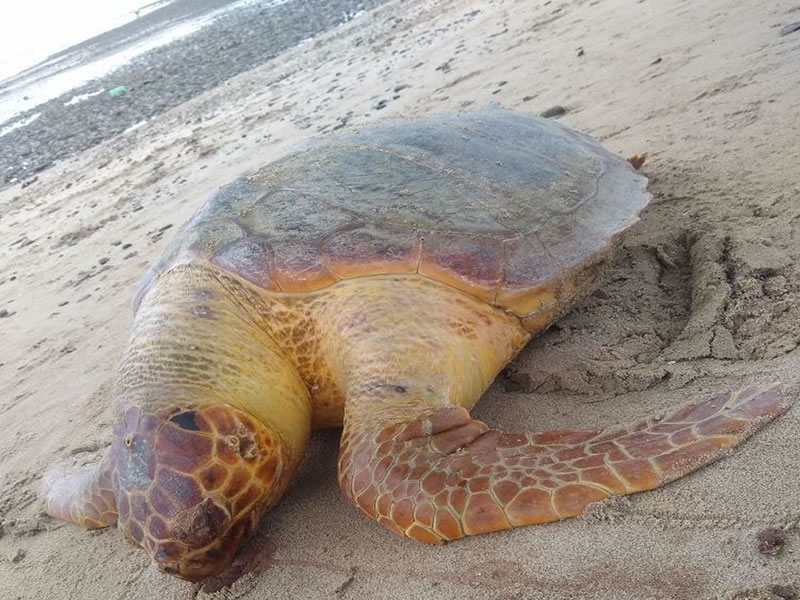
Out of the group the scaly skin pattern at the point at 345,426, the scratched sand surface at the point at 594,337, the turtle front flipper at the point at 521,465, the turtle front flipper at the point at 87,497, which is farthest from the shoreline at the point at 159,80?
the turtle front flipper at the point at 521,465

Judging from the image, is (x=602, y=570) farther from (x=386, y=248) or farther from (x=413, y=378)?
(x=386, y=248)

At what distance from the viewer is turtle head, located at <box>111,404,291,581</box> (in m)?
1.36

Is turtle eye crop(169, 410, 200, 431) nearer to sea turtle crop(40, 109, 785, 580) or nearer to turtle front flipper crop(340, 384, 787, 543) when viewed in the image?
sea turtle crop(40, 109, 785, 580)

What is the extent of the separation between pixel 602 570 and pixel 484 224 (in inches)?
42.6

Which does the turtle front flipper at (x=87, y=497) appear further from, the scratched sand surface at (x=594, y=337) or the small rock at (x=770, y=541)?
the small rock at (x=770, y=541)

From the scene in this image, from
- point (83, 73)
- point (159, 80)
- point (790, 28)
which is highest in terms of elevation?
point (790, 28)

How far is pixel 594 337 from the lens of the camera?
192 cm

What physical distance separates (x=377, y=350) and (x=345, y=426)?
224mm

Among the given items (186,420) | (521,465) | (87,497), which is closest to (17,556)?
(87,497)

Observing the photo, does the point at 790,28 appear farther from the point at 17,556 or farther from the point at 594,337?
the point at 17,556

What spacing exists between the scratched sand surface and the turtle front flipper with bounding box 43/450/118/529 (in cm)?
7

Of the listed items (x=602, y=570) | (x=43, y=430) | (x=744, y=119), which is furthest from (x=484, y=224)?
(x=43, y=430)

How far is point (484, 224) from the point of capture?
1.93 metres

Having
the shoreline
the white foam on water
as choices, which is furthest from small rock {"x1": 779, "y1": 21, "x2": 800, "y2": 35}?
the white foam on water
